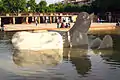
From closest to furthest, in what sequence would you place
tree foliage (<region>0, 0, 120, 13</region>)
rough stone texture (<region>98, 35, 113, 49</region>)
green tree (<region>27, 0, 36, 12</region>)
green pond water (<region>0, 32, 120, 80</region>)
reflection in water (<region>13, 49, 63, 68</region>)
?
green pond water (<region>0, 32, 120, 80</region>) → reflection in water (<region>13, 49, 63, 68</region>) → rough stone texture (<region>98, 35, 113, 49</region>) → tree foliage (<region>0, 0, 120, 13</region>) → green tree (<region>27, 0, 36, 12</region>)

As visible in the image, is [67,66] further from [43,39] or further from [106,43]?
[106,43]

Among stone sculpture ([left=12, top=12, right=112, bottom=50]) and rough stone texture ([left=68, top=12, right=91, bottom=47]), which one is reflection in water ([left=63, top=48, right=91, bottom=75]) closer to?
stone sculpture ([left=12, top=12, right=112, bottom=50])

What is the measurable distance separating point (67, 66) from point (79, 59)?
2577 mm

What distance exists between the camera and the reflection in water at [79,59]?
61.7 feet

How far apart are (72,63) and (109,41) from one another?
7297 millimetres

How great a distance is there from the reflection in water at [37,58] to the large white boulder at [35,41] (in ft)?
1.65

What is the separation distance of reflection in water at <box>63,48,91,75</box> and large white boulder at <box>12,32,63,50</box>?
126cm

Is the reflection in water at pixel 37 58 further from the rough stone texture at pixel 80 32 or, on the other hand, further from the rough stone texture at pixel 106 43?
the rough stone texture at pixel 106 43

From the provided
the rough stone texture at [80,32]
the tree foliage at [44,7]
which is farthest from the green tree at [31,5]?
the rough stone texture at [80,32]

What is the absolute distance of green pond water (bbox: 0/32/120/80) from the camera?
55.1 feet

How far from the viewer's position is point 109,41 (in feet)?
88.7

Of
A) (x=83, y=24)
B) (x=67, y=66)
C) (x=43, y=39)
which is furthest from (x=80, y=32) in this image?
(x=67, y=66)

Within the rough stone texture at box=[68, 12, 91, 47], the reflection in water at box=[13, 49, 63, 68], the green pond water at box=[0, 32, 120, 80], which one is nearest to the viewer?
the green pond water at box=[0, 32, 120, 80]

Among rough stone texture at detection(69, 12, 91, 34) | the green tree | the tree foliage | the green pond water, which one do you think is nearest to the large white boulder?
the green pond water
